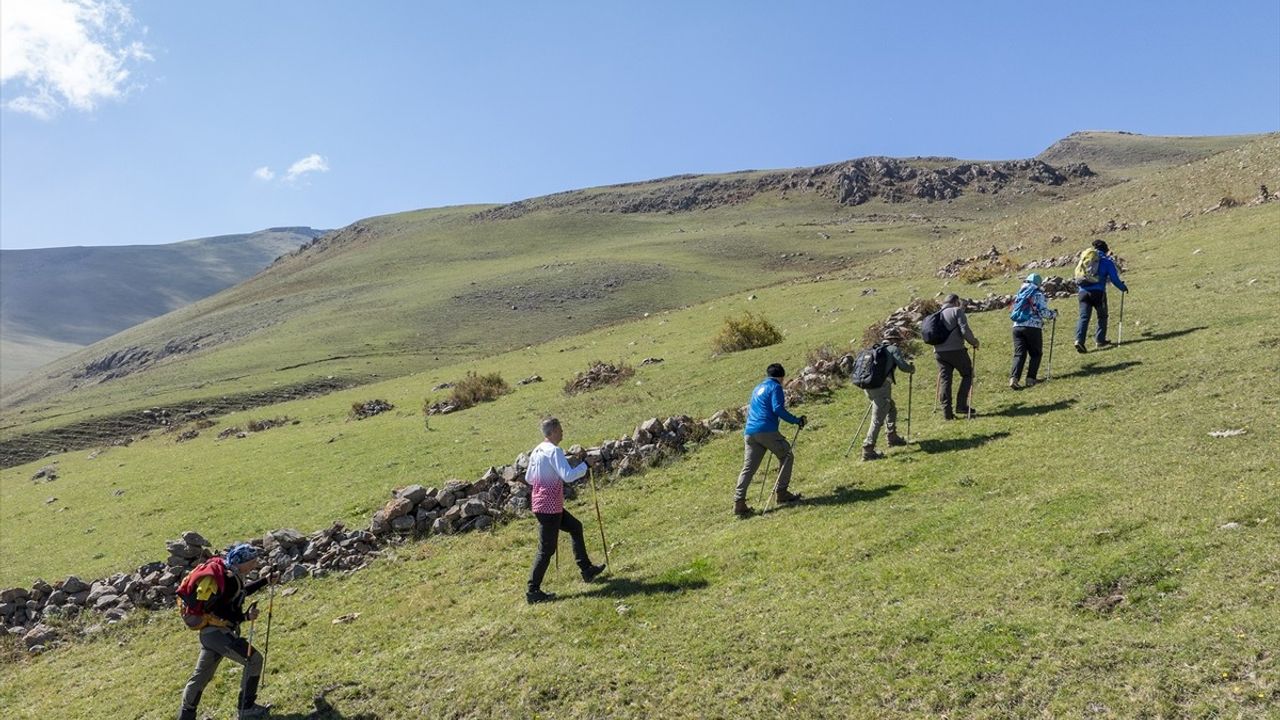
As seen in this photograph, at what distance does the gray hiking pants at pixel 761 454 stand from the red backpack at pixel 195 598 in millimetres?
7902

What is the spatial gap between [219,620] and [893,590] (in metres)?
8.37

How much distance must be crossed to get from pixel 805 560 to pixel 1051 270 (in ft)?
88.2

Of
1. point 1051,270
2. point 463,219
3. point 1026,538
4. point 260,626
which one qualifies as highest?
point 463,219

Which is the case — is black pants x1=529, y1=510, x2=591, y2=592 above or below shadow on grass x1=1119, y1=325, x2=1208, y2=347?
below

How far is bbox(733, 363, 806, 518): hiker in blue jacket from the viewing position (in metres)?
12.5

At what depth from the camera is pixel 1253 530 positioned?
27.7 feet

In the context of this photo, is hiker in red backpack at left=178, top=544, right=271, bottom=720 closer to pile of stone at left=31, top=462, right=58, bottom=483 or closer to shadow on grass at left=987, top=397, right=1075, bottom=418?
shadow on grass at left=987, top=397, right=1075, bottom=418

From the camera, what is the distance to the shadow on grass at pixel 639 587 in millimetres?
10664

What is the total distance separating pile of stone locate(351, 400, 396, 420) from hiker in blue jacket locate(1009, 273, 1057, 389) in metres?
28.3

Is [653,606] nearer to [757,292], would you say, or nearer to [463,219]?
[757,292]

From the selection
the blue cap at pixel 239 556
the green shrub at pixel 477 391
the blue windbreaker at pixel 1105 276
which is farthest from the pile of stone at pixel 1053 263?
the blue cap at pixel 239 556

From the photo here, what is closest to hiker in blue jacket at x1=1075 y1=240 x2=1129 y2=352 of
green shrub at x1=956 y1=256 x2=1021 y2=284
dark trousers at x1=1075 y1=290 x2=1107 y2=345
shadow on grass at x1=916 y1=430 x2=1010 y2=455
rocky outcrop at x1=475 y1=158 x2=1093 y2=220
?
dark trousers at x1=1075 y1=290 x2=1107 y2=345

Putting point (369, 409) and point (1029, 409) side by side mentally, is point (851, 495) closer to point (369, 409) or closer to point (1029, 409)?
point (1029, 409)

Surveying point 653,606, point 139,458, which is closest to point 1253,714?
point 653,606
